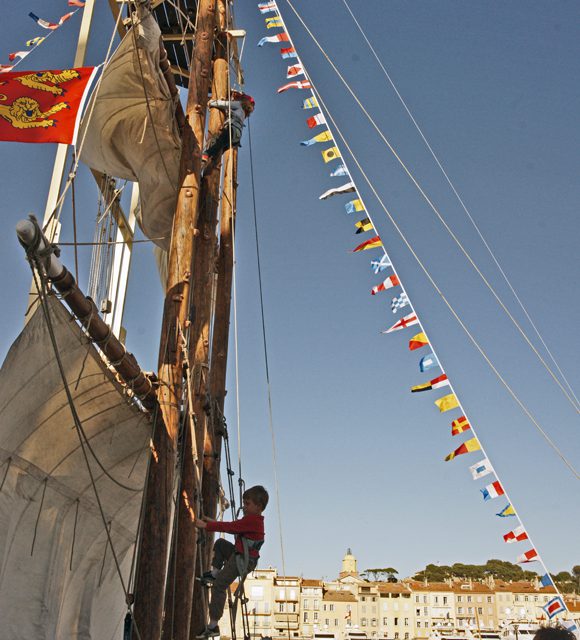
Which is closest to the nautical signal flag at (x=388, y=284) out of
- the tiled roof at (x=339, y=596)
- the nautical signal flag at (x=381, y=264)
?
the nautical signal flag at (x=381, y=264)

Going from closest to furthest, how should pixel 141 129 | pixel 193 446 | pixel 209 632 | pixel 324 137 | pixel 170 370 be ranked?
pixel 209 632 → pixel 170 370 → pixel 193 446 → pixel 141 129 → pixel 324 137

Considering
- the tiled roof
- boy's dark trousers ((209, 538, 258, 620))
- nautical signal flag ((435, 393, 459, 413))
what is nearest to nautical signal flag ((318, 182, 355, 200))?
nautical signal flag ((435, 393, 459, 413))

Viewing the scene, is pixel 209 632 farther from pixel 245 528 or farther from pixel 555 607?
pixel 555 607

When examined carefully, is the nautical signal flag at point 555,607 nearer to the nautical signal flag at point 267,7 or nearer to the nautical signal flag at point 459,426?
the nautical signal flag at point 459,426

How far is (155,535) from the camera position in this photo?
660cm

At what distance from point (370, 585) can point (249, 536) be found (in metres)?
91.3

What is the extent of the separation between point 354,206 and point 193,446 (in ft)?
16.9

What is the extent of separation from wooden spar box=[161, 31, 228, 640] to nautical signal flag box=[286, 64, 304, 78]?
4.61 meters

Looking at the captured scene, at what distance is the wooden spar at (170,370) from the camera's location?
643 centimetres

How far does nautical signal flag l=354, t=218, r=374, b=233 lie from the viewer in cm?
1126

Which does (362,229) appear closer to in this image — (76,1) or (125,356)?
(125,356)

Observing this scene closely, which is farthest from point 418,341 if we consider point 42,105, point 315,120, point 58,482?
point 42,105

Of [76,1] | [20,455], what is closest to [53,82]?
[20,455]

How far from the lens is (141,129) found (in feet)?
31.7
